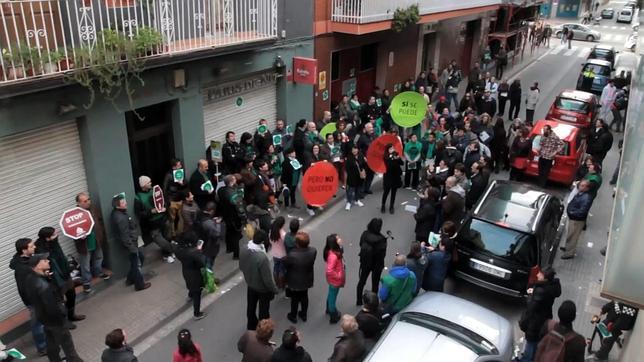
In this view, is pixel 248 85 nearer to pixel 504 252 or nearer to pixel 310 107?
pixel 310 107

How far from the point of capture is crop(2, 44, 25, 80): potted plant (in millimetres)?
6648

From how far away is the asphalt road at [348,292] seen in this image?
7.70 meters

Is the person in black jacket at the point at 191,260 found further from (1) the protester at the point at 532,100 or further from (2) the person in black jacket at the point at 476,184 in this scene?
(1) the protester at the point at 532,100

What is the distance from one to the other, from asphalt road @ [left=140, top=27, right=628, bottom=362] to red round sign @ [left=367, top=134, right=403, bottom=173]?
0.95m

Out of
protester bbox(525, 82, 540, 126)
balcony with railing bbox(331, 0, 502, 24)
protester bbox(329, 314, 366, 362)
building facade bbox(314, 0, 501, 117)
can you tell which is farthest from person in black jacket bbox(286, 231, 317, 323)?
protester bbox(525, 82, 540, 126)

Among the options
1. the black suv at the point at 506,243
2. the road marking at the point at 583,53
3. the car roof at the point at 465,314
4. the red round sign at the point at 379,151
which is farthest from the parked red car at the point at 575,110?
the road marking at the point at 583,53

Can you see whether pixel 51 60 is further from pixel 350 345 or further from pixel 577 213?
pixel 577 213

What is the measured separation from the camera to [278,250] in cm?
780

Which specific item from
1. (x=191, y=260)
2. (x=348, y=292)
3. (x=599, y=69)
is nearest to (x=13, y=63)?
(x=191, y=260)

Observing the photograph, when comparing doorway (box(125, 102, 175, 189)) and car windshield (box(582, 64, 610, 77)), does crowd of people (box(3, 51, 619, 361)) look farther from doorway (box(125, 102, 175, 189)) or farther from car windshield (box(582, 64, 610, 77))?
car windshield (box(582, 64, 610, 77))

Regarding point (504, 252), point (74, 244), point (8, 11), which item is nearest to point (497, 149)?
point (504, 252)

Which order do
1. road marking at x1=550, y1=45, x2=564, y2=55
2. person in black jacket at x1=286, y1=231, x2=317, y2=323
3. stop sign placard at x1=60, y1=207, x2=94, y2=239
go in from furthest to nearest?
road marking at x1=550, y1=45, x2=564, y2=55 < stop sign placard at x1=60, y1=207, x2=94, y2=239 < person in black jacket at x1=286, y1=231, x2=317, y2=323

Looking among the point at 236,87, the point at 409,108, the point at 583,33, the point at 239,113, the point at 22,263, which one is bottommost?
the point at 583,33

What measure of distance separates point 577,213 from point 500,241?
90.4 inches
